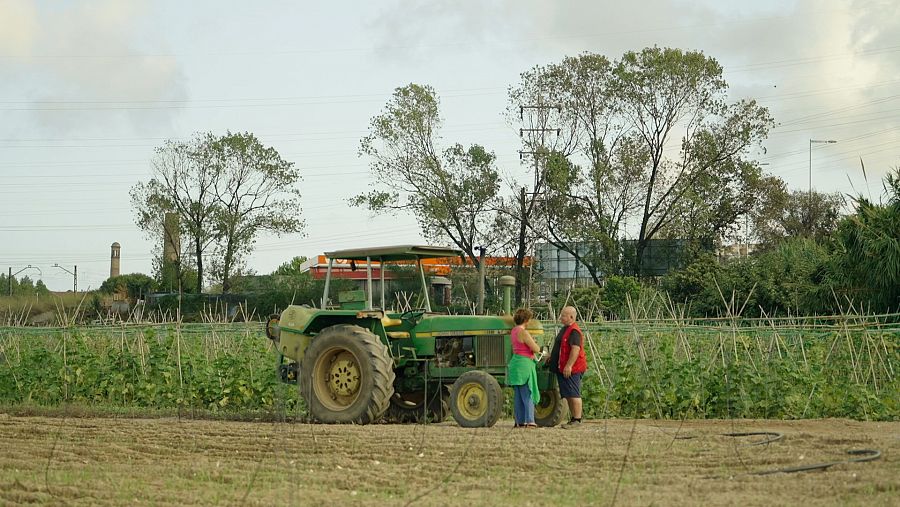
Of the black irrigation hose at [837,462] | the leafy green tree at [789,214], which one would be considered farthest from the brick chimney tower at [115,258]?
the black irrigation hose at [837,462]

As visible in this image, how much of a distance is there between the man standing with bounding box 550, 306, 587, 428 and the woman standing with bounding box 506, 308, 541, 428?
1.30ft

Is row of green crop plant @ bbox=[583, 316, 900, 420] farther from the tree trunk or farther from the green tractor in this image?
the tree trunk

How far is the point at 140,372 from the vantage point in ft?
56.4

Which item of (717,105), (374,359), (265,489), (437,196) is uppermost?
(717,105)

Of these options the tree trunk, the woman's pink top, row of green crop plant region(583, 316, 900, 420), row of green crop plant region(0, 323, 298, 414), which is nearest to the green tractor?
the woman's pink top

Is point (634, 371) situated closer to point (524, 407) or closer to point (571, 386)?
point (571, 386)

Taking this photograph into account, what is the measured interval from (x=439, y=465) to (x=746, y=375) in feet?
20.8

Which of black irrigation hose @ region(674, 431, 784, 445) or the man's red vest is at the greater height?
the man's red vest

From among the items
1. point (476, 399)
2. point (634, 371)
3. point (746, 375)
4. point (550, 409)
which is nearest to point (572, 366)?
point (550, 409)

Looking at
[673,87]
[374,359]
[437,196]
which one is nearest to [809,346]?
[374,359]

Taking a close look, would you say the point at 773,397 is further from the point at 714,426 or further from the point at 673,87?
the point at 673,87

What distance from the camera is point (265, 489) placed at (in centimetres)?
833

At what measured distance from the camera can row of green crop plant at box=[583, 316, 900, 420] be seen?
47.4ft

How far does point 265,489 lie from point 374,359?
180 inches
